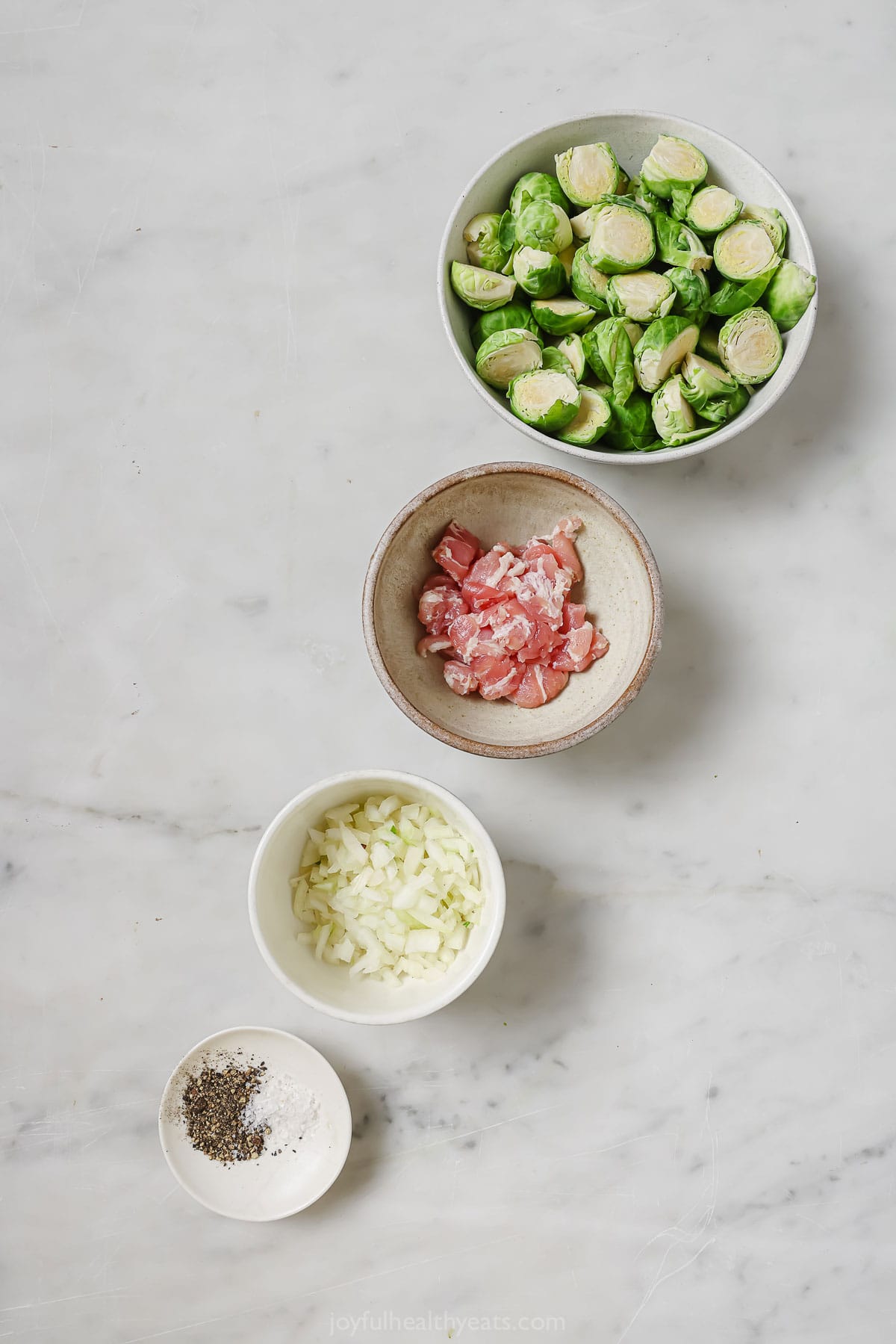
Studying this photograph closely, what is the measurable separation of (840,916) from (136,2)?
6.97ft

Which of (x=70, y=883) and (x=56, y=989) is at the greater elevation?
(x=70, y=883)

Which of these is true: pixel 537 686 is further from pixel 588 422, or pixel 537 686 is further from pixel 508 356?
pixel 508 356

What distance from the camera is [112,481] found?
66.7 inches

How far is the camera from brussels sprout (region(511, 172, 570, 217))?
1.50 meters

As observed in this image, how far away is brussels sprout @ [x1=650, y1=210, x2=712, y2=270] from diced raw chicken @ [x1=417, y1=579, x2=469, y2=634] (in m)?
0.64

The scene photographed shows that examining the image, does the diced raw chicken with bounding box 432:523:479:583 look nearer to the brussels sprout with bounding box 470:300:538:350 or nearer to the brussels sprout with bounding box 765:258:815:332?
the brussels sprout with bounding box 470:300:538:350

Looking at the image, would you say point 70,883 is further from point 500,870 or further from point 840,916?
point 840,916

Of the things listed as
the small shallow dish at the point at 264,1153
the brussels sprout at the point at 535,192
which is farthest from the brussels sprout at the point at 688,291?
the small shallow dish at the point at 264,1153

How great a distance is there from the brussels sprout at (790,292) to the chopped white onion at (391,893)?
39.1 inches

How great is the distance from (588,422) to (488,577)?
0.97 ft

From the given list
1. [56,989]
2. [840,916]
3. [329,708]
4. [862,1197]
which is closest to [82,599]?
[329,708]

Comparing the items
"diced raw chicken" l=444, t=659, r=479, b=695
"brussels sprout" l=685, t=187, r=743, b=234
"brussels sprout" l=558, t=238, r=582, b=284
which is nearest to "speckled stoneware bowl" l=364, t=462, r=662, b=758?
"diced raw chicken" l=444, t=659, r=479, b=695

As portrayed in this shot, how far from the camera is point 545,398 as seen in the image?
4.83ft

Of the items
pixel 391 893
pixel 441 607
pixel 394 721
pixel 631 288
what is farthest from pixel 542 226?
pixel 391 893
